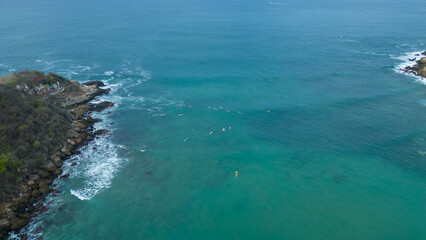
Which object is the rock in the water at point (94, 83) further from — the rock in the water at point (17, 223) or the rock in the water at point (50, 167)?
the rock in the water at point (17, 223)

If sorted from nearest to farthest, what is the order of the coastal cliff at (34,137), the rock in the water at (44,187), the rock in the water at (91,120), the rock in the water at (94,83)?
1. the coastal cliff at (34,137)
2. the rock in the water at (44,187)
3. the rock in the water at (91,120)
4. the rock in the water at (94,83)

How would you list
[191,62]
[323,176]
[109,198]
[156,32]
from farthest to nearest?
[156,32], [191,62], [323,176], [109,198]

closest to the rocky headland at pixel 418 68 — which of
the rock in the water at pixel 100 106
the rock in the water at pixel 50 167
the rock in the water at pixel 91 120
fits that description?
the rock in the water at pixel 100 106

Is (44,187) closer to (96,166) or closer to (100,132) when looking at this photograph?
(96,166)

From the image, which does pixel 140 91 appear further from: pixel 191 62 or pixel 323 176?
pixel 323 176

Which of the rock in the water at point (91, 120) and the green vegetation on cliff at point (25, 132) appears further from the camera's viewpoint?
the rock in the water at point (91, 120)

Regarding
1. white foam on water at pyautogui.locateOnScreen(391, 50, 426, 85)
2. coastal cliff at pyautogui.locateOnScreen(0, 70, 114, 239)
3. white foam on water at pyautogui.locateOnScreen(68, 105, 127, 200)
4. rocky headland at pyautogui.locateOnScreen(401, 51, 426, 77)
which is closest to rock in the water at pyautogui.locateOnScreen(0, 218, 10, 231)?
coastal cliff at pyautogui.locateOnScreen(0, 70, 114, 239)

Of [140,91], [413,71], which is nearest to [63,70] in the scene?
[140,91]

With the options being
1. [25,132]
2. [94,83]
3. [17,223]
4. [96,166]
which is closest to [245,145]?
[96,166]
